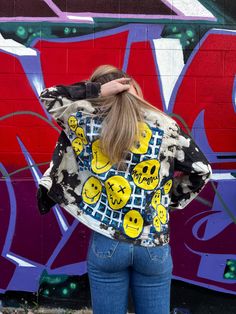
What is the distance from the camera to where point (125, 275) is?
212 cm

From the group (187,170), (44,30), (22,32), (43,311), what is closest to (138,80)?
(44,30)

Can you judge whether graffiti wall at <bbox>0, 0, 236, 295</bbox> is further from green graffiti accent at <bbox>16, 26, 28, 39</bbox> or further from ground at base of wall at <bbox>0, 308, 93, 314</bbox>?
ground at base of wall at <bbox>0, 308, 93, 314</bbox>

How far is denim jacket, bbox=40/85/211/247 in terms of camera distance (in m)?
2.07

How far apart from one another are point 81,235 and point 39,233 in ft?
1.09

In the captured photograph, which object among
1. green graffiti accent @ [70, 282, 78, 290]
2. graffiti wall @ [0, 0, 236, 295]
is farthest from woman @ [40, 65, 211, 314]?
green graffiti accent @ [70, 282, 78, 290]

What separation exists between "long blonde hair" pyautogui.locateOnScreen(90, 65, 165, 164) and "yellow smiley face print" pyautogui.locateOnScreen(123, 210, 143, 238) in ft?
0.78

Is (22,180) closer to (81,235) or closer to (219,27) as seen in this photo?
(81,235)

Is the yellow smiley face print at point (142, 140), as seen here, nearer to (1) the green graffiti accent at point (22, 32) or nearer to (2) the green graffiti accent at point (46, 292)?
(1) the green graffiti accent at point (22, 32)

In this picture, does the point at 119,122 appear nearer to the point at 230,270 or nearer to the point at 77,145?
the point at 77,145

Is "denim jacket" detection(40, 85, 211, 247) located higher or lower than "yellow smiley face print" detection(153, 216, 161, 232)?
higher

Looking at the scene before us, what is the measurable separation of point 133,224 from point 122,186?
0.18m

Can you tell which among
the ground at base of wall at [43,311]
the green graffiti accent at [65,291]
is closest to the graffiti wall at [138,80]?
the green graffiti accent at [65,291]

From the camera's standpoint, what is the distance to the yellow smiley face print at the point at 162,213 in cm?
213

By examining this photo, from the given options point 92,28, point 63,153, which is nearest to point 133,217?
point 63,153
